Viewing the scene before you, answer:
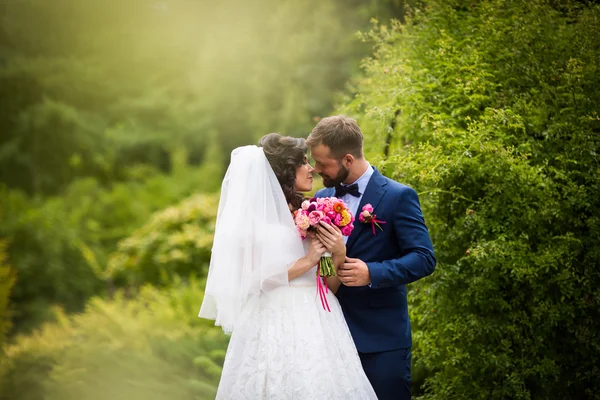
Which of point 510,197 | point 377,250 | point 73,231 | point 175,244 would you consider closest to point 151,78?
point 73,231

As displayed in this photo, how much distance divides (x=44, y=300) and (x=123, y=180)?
402 cm

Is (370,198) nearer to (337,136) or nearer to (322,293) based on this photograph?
(337,136)

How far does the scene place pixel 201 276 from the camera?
8180 mm

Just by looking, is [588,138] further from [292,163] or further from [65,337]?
[65,337]

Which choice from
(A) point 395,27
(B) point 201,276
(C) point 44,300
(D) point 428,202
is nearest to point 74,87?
(C) point 44,300

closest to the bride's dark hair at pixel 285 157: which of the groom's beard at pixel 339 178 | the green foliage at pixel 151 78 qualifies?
the groom's beard at pixel 339 178

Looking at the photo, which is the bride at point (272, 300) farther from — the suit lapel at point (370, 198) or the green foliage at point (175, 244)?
the green foliage at point (175, 244)

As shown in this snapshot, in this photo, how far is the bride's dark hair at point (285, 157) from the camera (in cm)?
307

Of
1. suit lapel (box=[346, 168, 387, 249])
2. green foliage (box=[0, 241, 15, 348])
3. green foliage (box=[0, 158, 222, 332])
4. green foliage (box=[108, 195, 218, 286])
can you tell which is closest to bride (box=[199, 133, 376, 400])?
suit lapel (box=[346, 168, 387, 249])

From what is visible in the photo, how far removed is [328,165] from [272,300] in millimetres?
734

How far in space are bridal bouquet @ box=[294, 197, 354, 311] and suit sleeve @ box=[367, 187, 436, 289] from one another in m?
0.20

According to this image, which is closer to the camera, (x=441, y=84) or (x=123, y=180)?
(x=441, y=84)

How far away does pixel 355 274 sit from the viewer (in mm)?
2873

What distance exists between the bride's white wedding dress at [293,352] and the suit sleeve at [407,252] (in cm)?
32
